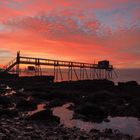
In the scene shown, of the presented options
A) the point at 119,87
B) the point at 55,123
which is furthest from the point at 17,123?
the point at 119,87

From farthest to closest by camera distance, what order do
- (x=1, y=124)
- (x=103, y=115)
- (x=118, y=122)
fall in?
(x=103, y=115), (x=118, y=122), (x=1, y=124)

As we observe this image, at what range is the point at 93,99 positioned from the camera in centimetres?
3594

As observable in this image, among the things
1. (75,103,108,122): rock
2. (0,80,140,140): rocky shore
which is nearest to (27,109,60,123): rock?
(0,80,140,140): rocky shore

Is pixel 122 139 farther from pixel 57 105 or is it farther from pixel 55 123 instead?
pixel 57 105

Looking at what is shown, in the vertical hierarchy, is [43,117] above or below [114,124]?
above

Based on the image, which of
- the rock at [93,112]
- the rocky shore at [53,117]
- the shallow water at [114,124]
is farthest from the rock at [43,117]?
the rock at [93,112]

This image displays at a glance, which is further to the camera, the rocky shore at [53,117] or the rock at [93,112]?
the rock at [93,112]

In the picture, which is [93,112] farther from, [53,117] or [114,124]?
[53,117]

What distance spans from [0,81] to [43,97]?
24.7 metres

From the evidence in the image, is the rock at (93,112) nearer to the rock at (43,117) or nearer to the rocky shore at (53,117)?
the rocky shore at (53,117)

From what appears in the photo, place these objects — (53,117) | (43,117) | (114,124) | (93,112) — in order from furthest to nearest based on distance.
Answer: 1. (93,112)
2. (114,124)
3. (53,117)
4. (43,117)

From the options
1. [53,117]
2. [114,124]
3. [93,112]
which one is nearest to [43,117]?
[53,117]

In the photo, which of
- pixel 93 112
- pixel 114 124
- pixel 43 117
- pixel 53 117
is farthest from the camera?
pixel 93 112

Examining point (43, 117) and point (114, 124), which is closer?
point (43, 117)
